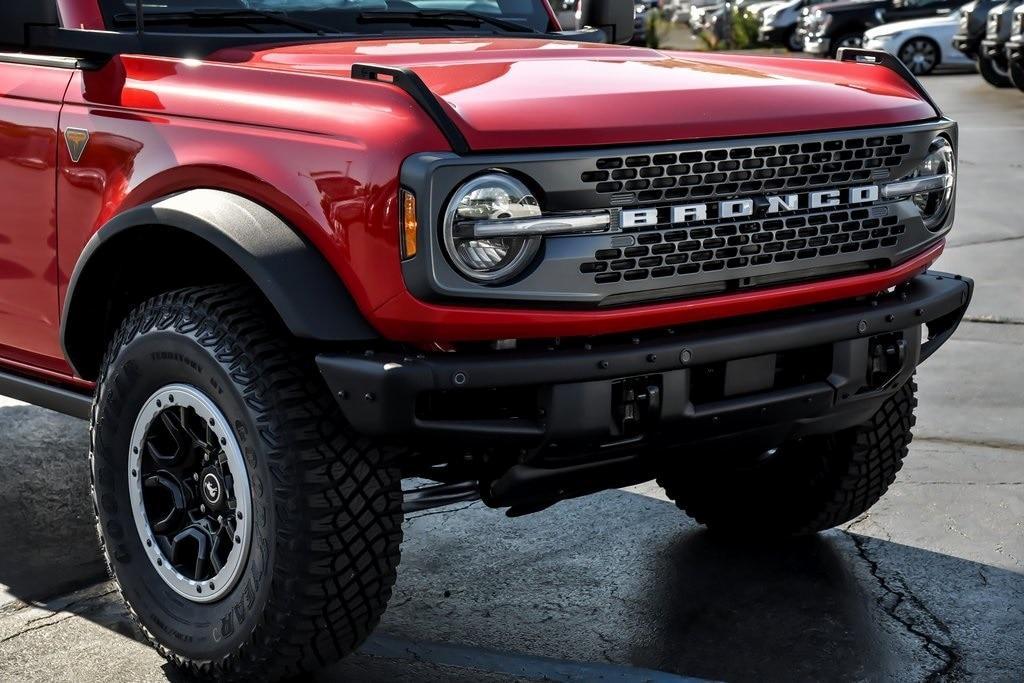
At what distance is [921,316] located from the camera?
11.3 feet

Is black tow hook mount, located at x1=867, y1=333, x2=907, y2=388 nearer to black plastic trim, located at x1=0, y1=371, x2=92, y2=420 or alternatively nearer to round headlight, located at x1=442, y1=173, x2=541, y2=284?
round headlight, located at x1=442, y1=173, x2=541, y2=284

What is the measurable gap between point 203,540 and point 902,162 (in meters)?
1.84

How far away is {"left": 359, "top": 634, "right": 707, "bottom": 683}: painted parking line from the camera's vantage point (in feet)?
11.2

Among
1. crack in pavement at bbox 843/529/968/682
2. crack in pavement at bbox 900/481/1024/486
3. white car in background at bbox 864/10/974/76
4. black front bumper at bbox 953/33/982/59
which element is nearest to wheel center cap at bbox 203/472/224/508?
crack in pavement at bbox 843/529/968/682

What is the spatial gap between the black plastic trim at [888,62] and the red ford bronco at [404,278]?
0.06 feet

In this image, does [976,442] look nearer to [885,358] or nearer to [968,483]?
[968,483]

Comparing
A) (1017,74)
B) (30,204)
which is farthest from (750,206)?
(1017,74)

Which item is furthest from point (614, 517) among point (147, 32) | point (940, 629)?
point (147, 32)

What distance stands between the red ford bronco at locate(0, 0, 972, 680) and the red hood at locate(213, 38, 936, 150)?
11 mm

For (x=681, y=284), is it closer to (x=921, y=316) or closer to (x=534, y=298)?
(x=534, y=298)

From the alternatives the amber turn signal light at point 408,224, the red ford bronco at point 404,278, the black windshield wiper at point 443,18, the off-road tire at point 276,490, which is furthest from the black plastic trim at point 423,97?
the black windshield wiper at point 443,18

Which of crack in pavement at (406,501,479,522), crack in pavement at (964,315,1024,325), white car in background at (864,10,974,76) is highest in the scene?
crack in pavement at (406,501,479,522)

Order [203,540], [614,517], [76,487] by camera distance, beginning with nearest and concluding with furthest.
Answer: [203,540] → [614,517] → [76,487]

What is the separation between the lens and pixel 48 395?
12.9 ft
